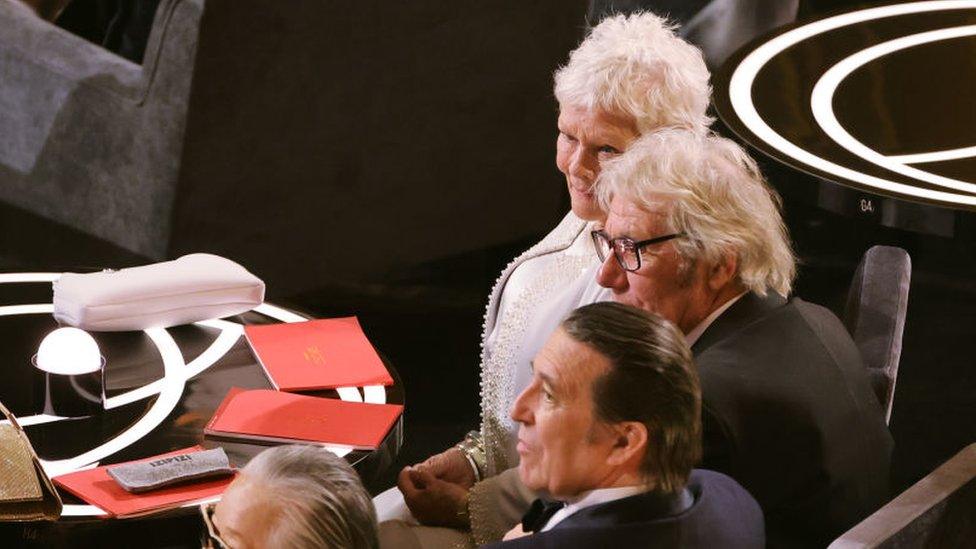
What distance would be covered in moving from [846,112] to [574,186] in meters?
0.86

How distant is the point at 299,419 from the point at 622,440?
93 centimetres

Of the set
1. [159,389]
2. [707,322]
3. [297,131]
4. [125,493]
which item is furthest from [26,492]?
[297,131]

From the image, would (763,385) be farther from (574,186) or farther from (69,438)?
(69,438)

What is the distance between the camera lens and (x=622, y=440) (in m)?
1.76

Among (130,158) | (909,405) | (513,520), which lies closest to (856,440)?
(513,520)

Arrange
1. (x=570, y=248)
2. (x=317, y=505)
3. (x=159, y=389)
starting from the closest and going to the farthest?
(x=317, y=505) → (x=159, y=389) → (x=570, y=248)

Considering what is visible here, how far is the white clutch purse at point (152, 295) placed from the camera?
2836 millimetres

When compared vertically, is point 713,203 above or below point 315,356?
above

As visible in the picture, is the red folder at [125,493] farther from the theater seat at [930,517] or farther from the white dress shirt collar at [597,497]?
the theater seat at [930,517]

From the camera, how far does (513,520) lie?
243 centimetres

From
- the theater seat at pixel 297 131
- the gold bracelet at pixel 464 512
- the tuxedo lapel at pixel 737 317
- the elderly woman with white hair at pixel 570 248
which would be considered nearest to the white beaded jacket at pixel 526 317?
the elderly woman with white hair at pixel 570 248

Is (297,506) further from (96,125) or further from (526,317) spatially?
(96,125)

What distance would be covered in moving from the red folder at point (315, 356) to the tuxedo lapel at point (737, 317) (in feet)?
2.38

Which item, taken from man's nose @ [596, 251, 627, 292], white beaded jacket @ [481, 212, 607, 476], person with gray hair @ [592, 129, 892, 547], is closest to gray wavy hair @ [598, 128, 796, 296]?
person with gray hair @ [592, 129, 892, 547]
